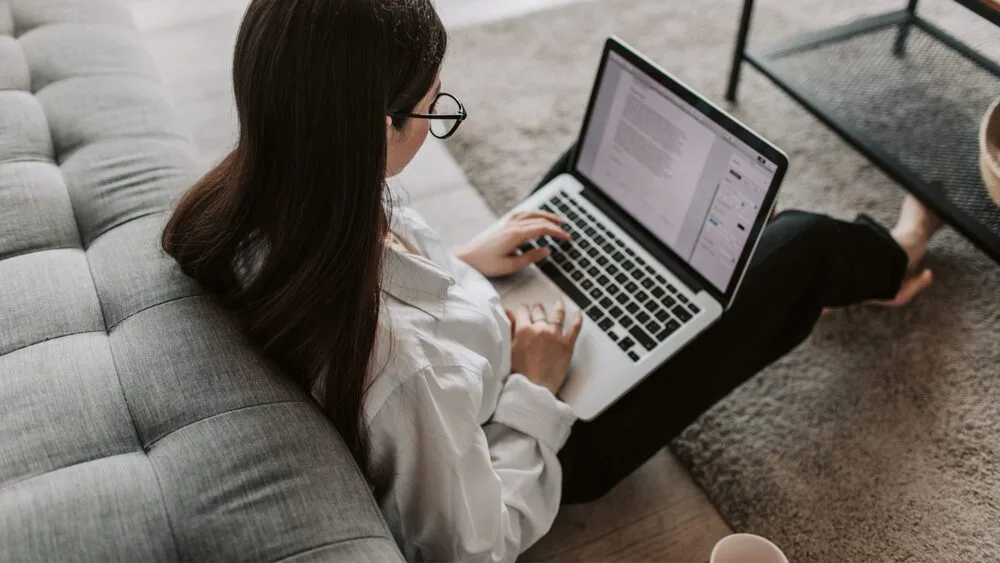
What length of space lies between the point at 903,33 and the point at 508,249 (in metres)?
1.32

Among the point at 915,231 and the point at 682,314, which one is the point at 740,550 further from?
the point at 915,231

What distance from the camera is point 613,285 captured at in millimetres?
1293

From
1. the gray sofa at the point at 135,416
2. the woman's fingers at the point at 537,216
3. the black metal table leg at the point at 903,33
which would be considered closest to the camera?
the gray sofa at the point at 135,416

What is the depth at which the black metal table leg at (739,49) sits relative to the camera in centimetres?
196

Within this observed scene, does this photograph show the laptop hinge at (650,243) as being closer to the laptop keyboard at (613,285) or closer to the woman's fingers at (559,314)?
the laptop keyboard at (613,285)

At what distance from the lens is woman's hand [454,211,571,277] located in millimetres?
1285

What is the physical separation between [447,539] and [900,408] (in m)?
0.92

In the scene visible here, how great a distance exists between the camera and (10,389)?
865 millimetres

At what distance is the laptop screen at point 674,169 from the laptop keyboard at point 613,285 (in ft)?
0.17

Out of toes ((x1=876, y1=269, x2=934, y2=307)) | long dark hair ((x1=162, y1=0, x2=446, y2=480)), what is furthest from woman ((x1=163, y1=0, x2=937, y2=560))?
toes ((x1=876, y1=269, x2=934, y2=307))

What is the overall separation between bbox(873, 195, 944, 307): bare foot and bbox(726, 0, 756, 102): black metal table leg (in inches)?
20.9

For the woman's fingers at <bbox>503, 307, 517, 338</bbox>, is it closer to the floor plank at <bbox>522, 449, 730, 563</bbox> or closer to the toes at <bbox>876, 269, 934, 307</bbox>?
the floor plank at <bbox>522, 449, 730, 563</bbox>

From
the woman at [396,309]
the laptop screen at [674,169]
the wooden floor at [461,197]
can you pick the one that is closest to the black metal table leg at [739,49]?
the wooden floor at [461,197]

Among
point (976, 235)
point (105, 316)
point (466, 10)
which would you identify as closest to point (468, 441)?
point (105, 316)
